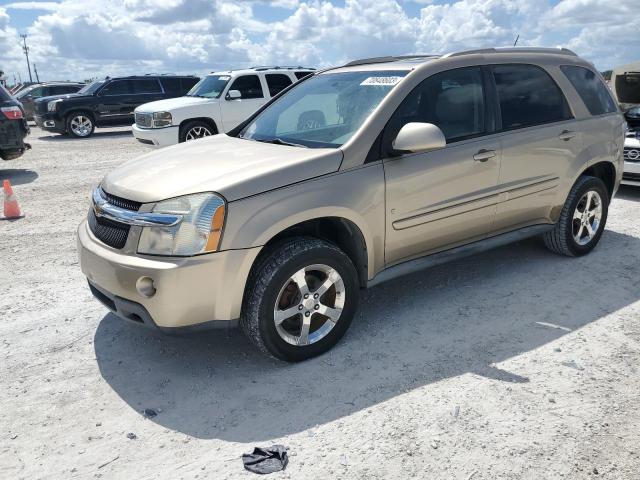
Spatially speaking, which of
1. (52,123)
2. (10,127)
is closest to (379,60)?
(10,127)

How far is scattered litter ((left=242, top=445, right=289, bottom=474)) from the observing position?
262 centimetres

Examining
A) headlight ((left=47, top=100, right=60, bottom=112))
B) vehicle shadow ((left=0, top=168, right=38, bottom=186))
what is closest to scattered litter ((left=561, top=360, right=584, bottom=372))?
vehicle shadow ((left=0, top=168, right=38, bottom=186))

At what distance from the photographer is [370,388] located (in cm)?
325

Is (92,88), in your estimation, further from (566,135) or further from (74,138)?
(566,135)

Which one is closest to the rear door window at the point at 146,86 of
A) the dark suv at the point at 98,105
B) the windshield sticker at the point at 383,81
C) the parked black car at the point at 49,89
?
the dark suv at the point at 98,105

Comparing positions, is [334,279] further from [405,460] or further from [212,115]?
[212,115]

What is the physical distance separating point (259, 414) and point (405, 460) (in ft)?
2.70

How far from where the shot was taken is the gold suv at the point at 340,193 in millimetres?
3160

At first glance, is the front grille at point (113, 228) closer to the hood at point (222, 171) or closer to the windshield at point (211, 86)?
the hood at point (222, 171)

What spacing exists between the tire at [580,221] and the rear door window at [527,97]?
674 millimetres

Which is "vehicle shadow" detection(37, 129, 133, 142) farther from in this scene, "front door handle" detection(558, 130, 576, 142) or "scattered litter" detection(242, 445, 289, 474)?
"scattered litter" detection(242, 445, 289, 474)

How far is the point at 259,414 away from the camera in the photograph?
120 inches

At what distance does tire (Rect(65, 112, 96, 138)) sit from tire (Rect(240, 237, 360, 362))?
16.0 m

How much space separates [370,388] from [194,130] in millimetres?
9706
